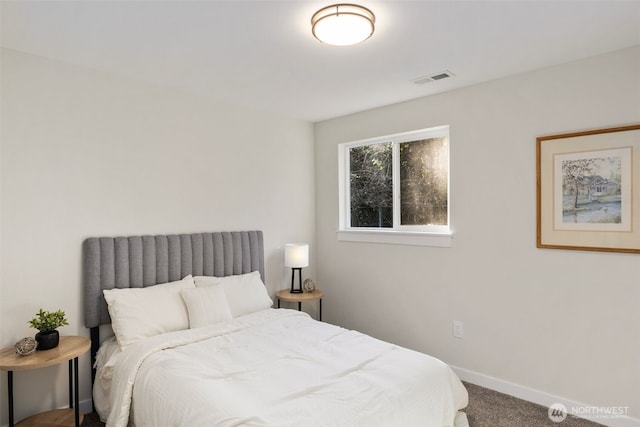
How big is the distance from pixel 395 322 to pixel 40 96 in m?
3.38

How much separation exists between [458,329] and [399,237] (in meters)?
0.95

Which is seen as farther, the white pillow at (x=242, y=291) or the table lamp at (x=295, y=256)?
the table lamp at (x=295, y=256)

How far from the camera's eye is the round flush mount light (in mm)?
1847

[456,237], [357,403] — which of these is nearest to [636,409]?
[456,237]

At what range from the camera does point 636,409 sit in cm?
232

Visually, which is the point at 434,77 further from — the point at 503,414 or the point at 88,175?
the point at 88,175

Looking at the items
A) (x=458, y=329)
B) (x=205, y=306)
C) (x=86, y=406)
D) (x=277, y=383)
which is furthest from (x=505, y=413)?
(x=86, y=406)

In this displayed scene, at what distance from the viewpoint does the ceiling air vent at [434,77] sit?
9.04 ft

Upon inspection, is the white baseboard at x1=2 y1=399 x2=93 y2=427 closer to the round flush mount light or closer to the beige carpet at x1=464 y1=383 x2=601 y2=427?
the beige carpet at x1=464 y1=383 x2=601 y2=427

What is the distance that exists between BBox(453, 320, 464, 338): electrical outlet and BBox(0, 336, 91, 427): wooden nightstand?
2752mm

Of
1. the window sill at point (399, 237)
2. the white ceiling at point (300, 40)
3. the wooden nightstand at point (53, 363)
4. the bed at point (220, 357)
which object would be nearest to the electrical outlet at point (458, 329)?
the window sill at point (399, 237)

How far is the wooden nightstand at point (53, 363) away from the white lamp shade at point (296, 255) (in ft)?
6.06

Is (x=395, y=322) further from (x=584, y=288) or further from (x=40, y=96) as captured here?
(x=40, y=96)

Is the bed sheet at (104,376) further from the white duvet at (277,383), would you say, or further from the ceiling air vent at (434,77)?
the ceiling air vent at (434,77)
